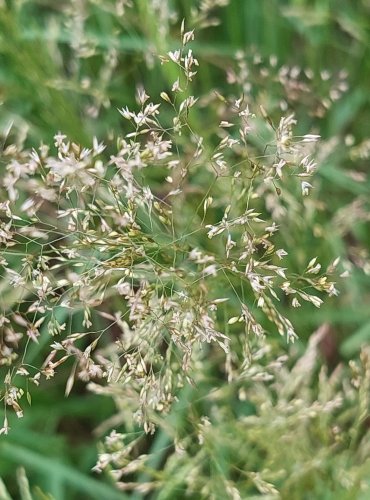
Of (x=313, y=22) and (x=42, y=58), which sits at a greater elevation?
(x=313, y=22)

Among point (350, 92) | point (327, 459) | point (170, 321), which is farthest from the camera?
point (350, 92)

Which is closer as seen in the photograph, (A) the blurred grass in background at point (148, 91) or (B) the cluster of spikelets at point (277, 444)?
(B) the cluster of spikelets at point (277, 444)

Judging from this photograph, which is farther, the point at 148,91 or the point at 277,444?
the point at 148,91

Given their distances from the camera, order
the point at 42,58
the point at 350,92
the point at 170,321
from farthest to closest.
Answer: the point at 350,92 < the point at 42,58 < the point at 170,321

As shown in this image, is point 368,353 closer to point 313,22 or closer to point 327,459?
point 327,459

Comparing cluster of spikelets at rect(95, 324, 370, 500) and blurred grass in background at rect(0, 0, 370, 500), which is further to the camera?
blurred grass in background at rect(0, 0, 370, 500)

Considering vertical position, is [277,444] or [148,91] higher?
[148,91]

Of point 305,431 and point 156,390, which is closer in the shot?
point 156,390

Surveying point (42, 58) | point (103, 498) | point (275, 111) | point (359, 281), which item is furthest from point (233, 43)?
point (103, 498)
